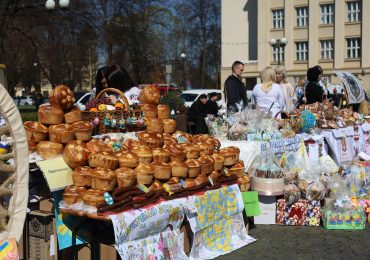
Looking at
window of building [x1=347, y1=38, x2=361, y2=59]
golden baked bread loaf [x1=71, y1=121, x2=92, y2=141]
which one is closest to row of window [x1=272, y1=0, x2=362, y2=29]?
window of building [x1=347, y1=38, x2=361, y2=59]

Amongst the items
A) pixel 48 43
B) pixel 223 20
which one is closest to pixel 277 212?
pixel 48 43

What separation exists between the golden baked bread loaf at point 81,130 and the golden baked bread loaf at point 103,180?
454 millimetres

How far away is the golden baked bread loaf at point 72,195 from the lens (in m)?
4.15

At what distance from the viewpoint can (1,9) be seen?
20688 millimetres

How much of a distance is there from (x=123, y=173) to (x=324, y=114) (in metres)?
4.65

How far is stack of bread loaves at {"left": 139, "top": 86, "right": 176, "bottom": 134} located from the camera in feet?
17.9

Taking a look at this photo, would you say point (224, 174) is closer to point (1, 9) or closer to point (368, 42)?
point (1, 9)

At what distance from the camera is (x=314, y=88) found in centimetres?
918

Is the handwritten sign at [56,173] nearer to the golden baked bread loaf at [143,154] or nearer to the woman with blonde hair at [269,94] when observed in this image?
the golden baked bread loaf at [143,154]

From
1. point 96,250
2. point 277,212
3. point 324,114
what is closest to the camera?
point 96,250

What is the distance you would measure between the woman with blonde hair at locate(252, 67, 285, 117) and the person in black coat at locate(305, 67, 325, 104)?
5.54 ft

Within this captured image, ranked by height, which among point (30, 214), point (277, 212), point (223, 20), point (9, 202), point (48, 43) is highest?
point (223, 20)

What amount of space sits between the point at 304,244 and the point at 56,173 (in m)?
2.67

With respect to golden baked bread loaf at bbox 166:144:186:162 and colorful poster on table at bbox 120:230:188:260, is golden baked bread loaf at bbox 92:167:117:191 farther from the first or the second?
golden baked bread loaf at bbox 166:144:186:162
